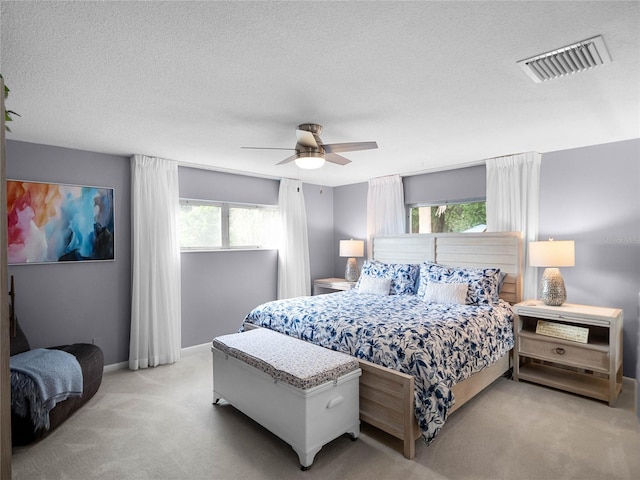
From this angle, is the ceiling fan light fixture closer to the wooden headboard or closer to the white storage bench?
the white storage bench

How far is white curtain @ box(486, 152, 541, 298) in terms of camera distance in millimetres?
3891

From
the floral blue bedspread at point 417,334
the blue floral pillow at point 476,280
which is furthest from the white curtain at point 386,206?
the floral blue bedspread at point 417,334

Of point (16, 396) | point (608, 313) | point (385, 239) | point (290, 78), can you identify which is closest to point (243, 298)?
point (385, 239)

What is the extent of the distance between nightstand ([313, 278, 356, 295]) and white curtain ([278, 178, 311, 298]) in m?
0.21

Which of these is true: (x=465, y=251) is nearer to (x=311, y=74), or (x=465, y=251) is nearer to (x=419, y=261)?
(x=419, y=261)

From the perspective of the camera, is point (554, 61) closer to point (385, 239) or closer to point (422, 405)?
point (422, 405)

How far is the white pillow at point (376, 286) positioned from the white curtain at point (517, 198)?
1380 millimetres

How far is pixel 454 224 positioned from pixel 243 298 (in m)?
3.04

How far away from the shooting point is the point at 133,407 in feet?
9.88

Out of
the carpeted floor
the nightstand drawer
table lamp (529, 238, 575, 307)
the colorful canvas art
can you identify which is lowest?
the carpeted floor

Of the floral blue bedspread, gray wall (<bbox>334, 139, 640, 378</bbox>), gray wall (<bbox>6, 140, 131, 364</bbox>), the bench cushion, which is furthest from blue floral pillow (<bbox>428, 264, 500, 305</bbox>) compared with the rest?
gray wall (<bbox>6, 140, 131, 364</bbox>)

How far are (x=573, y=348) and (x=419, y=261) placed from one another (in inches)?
76.2

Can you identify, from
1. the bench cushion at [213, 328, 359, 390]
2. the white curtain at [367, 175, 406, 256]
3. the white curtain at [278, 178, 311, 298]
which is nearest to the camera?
the bench cushion at [213, 328, 359, 390]

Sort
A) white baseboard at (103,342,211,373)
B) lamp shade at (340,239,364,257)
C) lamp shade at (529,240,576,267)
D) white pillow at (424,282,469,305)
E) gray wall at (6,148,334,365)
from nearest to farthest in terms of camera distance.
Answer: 1. lamp shade at (529,240,576,267)
2. gray wall at (6,148,334,365)
3. white pillow at (424,282,469,305)
4. white baseboard at (103,342,211,373)
5. lamp shade at (340,239,364,257)
